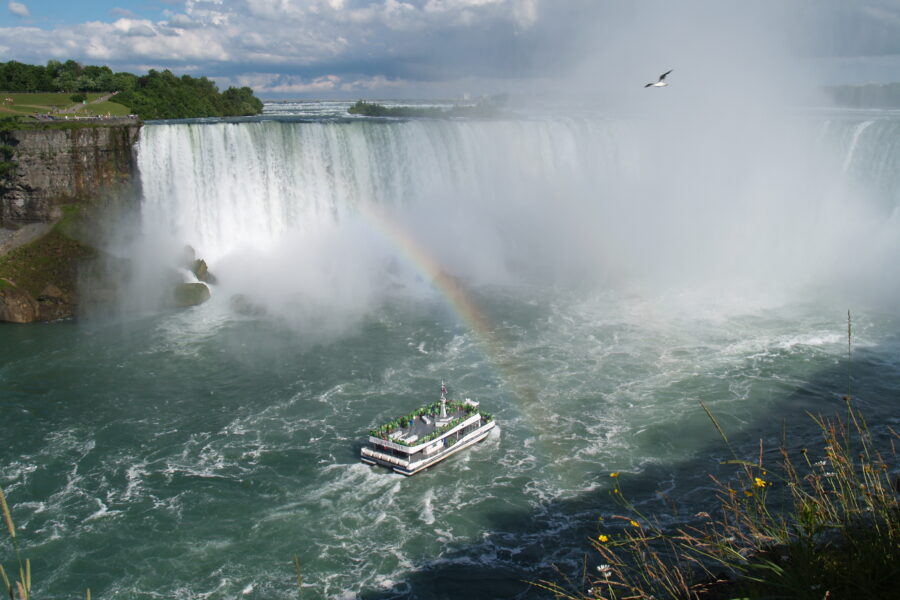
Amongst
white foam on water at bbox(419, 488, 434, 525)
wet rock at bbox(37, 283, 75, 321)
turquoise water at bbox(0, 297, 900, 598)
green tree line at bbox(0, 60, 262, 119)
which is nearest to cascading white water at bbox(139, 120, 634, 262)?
wet rock at bbox(37, 283, 75, 321)

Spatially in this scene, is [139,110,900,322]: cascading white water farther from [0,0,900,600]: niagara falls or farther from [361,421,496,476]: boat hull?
[361,421,496,476]: boat hull

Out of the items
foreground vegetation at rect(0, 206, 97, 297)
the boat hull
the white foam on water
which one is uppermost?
foreground vegetation at rect(0, 206, 97, 297)

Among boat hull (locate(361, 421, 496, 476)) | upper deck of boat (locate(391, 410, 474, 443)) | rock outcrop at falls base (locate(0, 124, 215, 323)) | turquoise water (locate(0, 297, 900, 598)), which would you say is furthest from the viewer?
rock outcrop at falls base (locate(0, 124, 215, 323))

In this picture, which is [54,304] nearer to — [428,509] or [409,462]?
[409,462]

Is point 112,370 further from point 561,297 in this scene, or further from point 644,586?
point 644,586

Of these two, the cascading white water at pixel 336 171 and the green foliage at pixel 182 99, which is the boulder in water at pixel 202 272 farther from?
the green foliage at pixel 182 99

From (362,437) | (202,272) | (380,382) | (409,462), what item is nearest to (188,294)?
(202,272)
